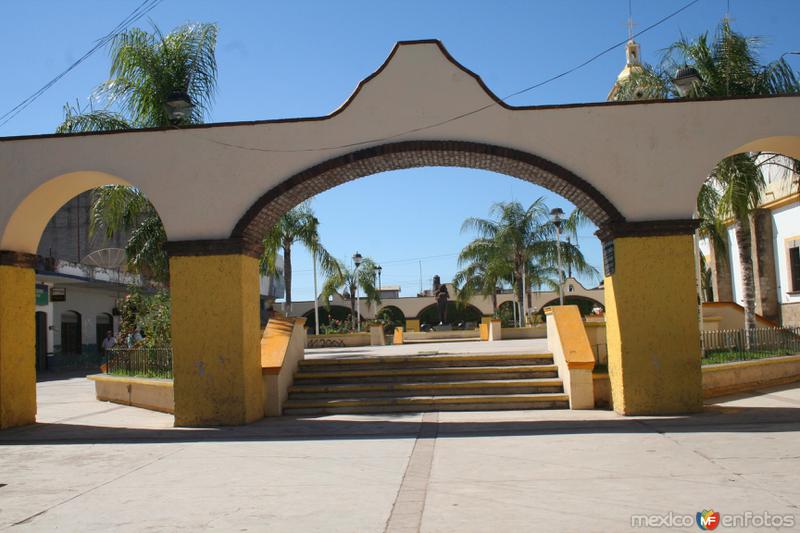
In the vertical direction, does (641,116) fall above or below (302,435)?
above

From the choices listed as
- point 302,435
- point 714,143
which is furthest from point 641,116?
point 302,435

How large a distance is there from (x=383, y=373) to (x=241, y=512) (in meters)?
6.86

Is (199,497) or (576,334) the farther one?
(576,334)

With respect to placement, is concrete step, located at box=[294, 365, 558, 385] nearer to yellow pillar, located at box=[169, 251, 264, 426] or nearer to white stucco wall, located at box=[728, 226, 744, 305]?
yellow pillar, located at box=[169, 251, 264, 426]

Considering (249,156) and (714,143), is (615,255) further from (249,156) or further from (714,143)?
(249,156)

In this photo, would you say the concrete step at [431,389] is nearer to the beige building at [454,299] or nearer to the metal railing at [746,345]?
the metal railing at [746,345]

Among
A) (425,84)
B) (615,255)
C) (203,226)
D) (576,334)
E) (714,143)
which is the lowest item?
(576,334)

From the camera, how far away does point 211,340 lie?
35.1 feet

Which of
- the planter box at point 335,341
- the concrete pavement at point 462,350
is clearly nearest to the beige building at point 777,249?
the concrete pavement at point 462,350

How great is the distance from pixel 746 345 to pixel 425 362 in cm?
630

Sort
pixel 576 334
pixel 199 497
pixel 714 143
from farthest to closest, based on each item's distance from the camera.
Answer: pixel 576 334
pixel 714 143
pixel 199 497

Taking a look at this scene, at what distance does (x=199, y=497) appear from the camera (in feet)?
20.7

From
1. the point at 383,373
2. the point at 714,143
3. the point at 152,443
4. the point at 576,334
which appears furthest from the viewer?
the point at 383,373

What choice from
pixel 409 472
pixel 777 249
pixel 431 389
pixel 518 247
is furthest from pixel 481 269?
pixel 409 472
